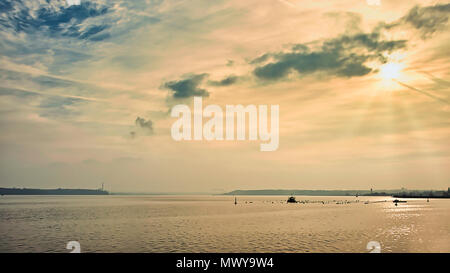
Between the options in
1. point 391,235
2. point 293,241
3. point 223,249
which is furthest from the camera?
point 391,235

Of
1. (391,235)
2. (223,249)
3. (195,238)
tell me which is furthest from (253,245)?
(391,235)

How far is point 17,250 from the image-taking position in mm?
47906
